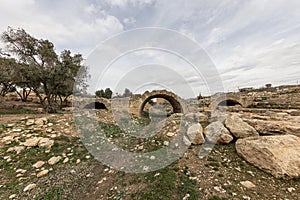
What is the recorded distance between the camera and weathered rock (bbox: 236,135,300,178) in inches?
160

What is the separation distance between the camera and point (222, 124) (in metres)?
6.39

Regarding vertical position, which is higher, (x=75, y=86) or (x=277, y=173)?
(x=75, y=86)

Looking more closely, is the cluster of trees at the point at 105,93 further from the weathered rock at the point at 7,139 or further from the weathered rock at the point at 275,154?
the weathered rock at the point at 275,154

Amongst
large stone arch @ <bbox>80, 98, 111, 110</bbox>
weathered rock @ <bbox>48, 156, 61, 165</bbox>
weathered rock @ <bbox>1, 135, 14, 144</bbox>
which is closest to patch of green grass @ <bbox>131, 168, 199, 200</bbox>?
weathered rock @ <bbox>48, 156, 61, 165</bbox>

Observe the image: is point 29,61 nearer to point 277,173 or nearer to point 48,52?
point 48,52

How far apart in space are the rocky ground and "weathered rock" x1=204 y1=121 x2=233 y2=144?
2.0 inches

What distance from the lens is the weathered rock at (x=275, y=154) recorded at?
4.07m

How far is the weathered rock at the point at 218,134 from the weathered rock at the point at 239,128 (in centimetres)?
24

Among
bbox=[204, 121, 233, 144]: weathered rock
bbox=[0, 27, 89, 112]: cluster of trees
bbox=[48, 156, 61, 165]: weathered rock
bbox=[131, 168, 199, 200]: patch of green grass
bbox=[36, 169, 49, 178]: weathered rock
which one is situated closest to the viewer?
bbox=[131, 168, 199, 200]: patch of green grass

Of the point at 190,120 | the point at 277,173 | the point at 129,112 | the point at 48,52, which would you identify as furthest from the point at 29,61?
the point at 277,173

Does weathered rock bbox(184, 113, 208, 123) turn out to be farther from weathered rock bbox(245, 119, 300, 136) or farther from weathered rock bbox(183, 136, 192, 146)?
weathered rock bbox(245, 119, 300, 136)

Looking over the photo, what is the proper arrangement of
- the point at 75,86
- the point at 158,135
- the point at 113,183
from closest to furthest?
the point at 113,183
the point at 158,135
the point at 75,86

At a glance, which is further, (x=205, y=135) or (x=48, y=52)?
(x=48, y=52)

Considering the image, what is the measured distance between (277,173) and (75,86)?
2055 centimetres
